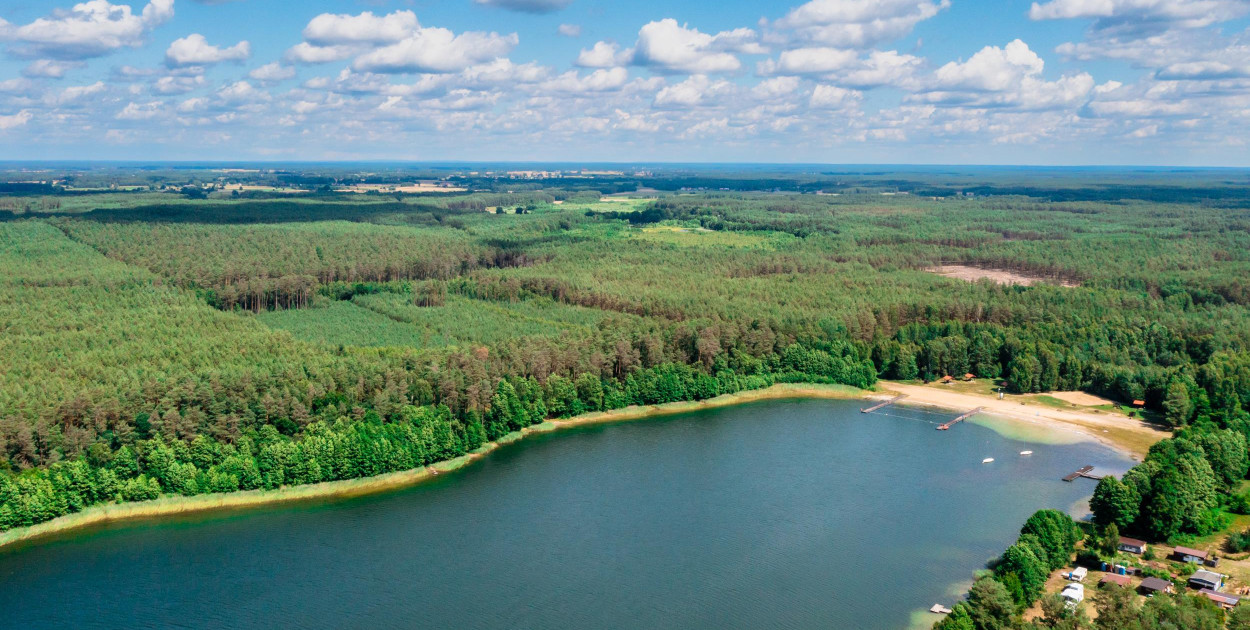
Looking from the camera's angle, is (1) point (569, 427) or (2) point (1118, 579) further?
(1) point (569, 427)

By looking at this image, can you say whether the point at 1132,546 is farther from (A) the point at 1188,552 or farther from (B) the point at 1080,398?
(B) the point at 1080,398

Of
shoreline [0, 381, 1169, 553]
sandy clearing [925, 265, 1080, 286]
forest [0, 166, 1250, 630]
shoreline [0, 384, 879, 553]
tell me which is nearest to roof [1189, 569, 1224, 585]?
forest [0, 166, 1250, 630]

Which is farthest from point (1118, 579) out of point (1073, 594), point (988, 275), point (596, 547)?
point (988, 275)

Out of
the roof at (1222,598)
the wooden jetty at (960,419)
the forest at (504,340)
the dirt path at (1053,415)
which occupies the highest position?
the forest at (504,340)

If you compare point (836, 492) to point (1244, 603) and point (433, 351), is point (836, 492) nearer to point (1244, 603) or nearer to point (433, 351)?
point (1244, 603)

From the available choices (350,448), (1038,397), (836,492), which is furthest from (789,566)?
(1038,397)

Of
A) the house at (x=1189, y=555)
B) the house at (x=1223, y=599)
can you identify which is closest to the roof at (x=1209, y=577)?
the house at (x=1223, y=599)

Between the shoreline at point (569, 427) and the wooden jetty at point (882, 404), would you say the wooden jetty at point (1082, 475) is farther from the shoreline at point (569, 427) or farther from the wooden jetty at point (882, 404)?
the wooden jetty at point (882, 404)
